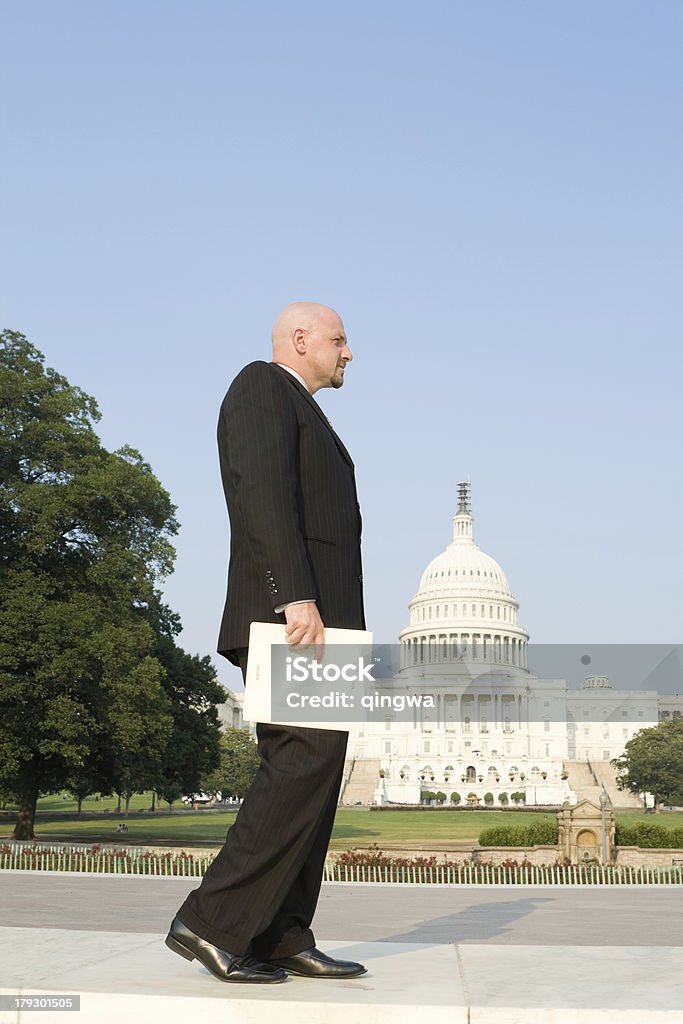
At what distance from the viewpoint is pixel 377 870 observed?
59.4 feet

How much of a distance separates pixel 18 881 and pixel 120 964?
A: 1170 cm

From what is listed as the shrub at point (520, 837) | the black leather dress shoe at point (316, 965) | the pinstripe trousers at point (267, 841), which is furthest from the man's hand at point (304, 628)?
the shrub at point (520, 837)

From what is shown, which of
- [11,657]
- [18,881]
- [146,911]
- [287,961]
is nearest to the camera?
[287,961]

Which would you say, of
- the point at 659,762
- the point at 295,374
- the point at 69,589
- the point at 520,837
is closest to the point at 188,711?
the point at 69,589

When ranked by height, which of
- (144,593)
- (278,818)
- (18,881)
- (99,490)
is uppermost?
(99,490)

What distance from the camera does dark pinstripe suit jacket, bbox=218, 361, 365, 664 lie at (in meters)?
3.87

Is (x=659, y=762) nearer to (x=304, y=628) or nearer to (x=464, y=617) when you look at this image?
(x=464, y=617)

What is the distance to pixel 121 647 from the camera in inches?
1070

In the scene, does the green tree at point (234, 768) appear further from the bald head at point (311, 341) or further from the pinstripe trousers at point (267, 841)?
the pinstripe trousers at point (267, 841)

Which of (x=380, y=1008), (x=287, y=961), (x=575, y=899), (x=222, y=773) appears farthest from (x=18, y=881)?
(x=222, y=773)

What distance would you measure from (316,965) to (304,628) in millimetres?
1167

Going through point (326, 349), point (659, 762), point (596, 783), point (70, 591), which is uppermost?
point (70, 591)

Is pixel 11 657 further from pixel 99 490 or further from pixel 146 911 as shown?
pixel 146 911

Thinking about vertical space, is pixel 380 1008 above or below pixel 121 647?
below
